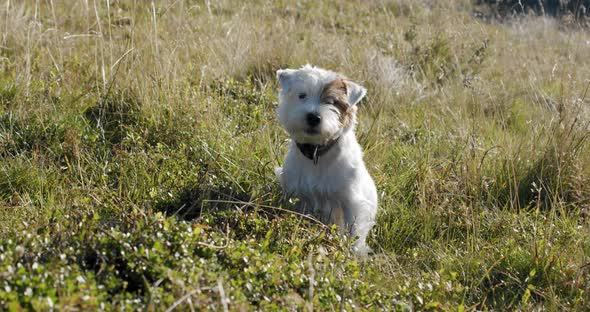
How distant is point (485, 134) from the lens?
584cm

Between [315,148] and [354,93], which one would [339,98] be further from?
[315,148]

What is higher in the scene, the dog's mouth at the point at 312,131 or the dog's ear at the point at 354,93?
the dog's ear at the point at 354,93

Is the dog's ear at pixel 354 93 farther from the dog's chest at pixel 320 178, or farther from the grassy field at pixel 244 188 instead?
the grassy field at pixel 244 188

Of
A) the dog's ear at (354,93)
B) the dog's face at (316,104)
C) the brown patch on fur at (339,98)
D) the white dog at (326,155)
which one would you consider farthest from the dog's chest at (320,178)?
the dog's ear at (354,93)

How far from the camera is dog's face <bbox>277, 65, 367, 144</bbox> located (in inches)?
164

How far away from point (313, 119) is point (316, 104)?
21 cm

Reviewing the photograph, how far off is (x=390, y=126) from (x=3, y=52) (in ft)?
12.2

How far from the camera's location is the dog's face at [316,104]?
4.18 metres

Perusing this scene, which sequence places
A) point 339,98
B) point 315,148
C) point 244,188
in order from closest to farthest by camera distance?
1. point 315,148
2. point 339,98
3. point 244,188

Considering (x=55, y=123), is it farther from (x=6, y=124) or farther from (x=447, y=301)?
(x=447, y=301)

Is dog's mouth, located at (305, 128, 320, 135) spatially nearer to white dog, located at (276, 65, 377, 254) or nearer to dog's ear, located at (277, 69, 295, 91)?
white dog, located at (276, 65, 377, 254)

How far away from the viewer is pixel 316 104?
14.2ft

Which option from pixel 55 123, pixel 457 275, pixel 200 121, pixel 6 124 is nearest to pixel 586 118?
pixel 457 275

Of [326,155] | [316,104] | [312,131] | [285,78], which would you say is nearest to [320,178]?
[326,155]
